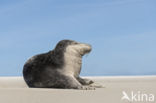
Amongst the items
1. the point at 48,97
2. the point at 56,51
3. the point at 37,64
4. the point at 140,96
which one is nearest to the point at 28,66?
the point at 37,64

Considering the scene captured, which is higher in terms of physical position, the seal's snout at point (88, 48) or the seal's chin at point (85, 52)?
the seal's snout at point (88, 48)

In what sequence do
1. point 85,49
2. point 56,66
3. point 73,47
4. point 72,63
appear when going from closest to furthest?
point 56,66, point 72,63, point 73,47, point 85,49

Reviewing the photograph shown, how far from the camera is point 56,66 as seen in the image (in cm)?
834

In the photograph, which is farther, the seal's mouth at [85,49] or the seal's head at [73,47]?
the seal's mouth at [85,49]

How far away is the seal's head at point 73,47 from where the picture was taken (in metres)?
8.59

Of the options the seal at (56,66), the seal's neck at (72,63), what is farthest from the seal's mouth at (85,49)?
the seal's neck at (72,63)

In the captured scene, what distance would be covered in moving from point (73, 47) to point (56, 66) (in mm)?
765

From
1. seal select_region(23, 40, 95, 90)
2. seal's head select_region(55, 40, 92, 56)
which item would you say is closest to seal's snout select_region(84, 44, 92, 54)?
seal's head select_region(55, 40, 92, 56)

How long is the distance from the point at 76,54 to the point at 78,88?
1.45 metres

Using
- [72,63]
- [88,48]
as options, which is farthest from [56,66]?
[88,48]

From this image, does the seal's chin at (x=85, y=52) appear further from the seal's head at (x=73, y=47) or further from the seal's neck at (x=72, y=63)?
the seal's neck at (x=72, y=63)

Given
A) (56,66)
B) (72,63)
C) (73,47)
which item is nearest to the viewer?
(56,66)

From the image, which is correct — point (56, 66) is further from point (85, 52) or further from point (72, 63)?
point (85, 52)

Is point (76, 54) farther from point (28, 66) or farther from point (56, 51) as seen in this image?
point (28, 66)
